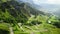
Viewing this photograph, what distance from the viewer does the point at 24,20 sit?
3.11m

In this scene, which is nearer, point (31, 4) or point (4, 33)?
point (4, 33)

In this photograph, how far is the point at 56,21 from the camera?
3164 millimetres

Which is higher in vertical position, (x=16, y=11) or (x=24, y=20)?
(x=16, y=11)

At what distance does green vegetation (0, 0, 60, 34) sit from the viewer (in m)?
3.04

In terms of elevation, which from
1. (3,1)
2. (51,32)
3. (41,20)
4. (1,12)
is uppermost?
(3,1)

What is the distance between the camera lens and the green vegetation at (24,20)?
3.04 m

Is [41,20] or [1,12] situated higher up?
[1,12]

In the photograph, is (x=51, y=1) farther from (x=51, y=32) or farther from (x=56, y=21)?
(x=51, y=32)

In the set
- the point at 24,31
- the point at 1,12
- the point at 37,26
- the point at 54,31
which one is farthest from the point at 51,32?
the point at 1,12

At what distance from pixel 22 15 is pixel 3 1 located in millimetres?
425

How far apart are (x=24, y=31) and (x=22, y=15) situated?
0.30 metres

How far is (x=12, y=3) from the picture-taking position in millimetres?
3176

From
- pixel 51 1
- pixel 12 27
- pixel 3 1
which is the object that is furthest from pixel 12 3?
pixel 51 1

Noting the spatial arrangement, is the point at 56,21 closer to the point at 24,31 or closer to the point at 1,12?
the point at 24,31
